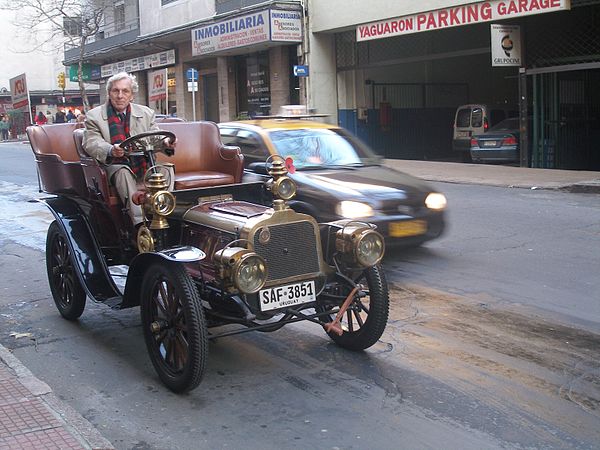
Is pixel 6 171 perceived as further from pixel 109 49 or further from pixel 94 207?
pixel 94 207

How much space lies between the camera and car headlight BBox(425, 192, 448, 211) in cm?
892

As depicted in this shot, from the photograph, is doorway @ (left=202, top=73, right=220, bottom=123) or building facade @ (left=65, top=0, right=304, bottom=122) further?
doorway @ (left=202, top=73, right=220, bottom=123)

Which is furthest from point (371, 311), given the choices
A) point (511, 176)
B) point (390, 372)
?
point (511, 176)

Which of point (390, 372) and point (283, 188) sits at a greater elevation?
point (283, 188)

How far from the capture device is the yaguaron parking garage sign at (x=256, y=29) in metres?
25.9

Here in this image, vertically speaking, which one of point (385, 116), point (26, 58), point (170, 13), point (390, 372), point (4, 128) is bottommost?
point (390, 372)

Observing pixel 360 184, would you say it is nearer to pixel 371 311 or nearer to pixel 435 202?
pixel 435 202

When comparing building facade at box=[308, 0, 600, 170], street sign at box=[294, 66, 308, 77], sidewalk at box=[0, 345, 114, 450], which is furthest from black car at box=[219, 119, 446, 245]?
street sign at box=[294, 66, 308, 77]

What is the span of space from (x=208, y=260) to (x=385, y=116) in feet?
76.3

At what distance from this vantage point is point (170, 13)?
3353cm

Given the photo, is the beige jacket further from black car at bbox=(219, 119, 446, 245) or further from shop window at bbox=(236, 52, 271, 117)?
shop window at bbox=(236, 52, 271, 117)

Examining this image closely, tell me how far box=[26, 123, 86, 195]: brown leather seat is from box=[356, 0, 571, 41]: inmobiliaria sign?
1452 cm

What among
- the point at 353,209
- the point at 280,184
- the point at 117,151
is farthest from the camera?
the point at 353,209

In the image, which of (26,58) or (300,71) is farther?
(26,58)
